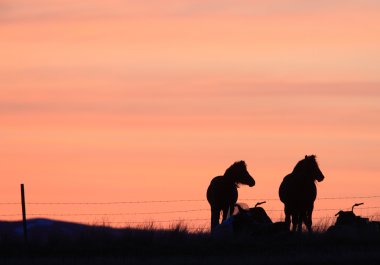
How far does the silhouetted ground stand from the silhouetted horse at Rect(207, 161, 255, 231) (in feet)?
24.0

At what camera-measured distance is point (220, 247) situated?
2781cm

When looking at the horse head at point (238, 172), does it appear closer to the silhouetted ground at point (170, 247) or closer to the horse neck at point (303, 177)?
the horse neck at point (303, 177)

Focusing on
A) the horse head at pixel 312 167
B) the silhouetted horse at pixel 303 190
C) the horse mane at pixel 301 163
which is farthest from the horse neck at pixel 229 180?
the horse head at pixel 312 167

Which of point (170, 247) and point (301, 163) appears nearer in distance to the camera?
point (170, 247)

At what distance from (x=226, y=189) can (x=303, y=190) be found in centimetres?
315

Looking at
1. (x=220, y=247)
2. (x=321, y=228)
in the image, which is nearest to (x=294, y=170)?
(x=321, y=228)

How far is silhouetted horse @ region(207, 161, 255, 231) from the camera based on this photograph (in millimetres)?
37125

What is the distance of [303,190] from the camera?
34750 mm

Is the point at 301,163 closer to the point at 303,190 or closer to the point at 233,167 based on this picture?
the point at 303,190

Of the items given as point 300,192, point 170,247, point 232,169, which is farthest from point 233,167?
point 170,247

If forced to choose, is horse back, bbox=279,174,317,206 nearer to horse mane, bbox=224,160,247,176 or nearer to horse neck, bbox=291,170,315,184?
horse neck, bbox=291,170,315,184

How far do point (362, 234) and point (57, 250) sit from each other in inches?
312

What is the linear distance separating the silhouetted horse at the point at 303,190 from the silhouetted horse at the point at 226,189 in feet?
8.43

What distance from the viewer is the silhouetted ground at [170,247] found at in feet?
84.6
